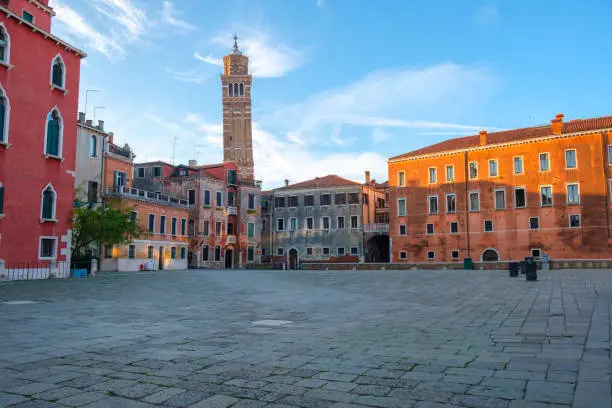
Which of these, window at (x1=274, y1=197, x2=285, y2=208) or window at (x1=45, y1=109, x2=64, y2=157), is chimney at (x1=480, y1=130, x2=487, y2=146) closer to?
window at (x1=274, y1=197, x2=285, y2=208)

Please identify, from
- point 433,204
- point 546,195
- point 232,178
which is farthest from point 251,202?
point 546,195

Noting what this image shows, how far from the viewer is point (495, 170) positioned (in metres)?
43.5

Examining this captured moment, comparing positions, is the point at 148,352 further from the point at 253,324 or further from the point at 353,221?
the point at 353,221

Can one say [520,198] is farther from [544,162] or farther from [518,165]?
[544,162]

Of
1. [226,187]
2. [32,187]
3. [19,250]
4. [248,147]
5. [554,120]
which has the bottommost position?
[19,250]

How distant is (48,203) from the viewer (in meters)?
23.5

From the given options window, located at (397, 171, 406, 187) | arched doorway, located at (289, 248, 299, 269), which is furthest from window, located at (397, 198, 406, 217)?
arched doorway, located at (289, 248, 299, 269)

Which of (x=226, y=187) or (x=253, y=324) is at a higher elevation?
(x=226, y=187)

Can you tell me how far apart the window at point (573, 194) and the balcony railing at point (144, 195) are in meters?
34.4

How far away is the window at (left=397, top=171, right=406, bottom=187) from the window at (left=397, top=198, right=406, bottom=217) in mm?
1551

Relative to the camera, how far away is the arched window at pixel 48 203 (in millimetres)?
23172

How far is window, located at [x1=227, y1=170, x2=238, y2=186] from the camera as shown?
2068 inches

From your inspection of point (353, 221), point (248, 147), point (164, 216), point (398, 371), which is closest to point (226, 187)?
point (164, 216)

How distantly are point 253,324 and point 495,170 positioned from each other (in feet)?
131
